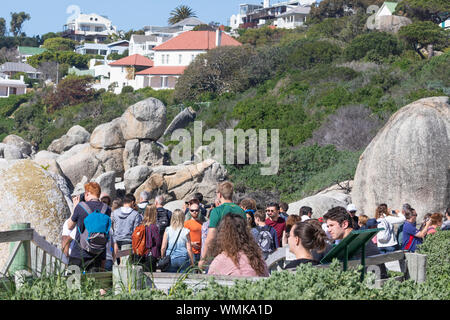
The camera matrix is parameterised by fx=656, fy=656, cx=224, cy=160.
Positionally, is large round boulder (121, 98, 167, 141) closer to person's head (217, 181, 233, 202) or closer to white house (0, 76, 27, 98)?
person's head (217, 181, 233, 202)

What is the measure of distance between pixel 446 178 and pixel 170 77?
50549mm

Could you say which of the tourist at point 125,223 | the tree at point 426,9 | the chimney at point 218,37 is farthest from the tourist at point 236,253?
the chimney at point 218,37

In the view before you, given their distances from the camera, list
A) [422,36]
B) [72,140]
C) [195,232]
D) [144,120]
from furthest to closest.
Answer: [422,36] → [72,140] → [144,120] → [195,232]

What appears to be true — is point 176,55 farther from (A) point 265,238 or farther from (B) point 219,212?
(B) point 219,212

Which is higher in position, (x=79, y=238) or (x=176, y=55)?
(x=176, y=55)

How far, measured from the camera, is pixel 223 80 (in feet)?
159

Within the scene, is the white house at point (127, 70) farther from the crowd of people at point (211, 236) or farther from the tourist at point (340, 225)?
the tourist at point (340, 225)

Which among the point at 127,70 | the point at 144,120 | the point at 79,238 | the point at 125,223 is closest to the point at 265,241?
the point at 125,223

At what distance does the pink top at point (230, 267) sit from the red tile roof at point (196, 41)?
5983cm

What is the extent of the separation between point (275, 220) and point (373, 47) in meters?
37.1

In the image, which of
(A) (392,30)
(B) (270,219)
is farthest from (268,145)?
(A) (392,30)

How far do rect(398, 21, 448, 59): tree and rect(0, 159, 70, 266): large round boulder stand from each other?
4082 centimetres

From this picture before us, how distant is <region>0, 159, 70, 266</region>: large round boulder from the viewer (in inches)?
365

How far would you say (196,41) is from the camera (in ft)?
219
